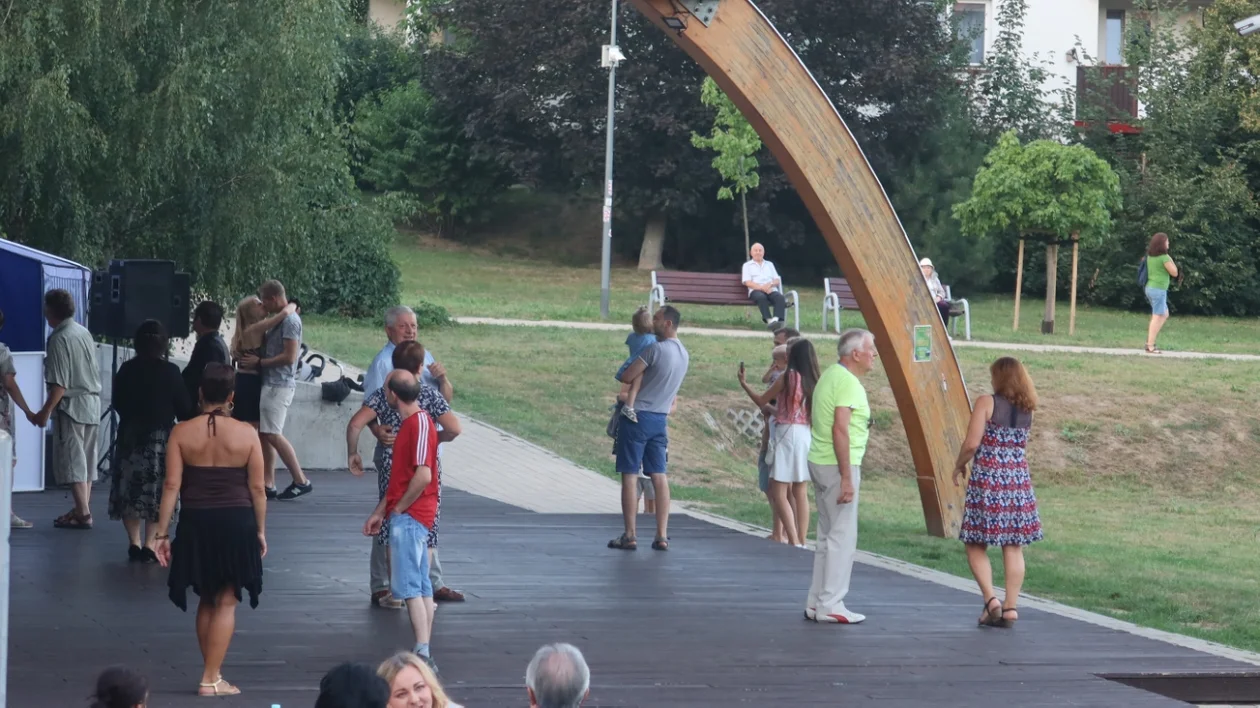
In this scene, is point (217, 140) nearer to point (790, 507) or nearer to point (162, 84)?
point (162, 84)

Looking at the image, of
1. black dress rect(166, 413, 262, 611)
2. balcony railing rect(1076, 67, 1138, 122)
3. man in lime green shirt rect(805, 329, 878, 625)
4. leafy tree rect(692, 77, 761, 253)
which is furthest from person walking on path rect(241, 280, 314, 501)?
balcony railing rect(1076, 67, 1138, 122)

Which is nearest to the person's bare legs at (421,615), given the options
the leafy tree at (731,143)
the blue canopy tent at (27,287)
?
the blue canopy tent at (27,287)

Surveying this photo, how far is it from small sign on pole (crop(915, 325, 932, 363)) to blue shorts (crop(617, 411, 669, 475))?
2.82 meters

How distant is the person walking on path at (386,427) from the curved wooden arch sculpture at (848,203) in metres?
3.77

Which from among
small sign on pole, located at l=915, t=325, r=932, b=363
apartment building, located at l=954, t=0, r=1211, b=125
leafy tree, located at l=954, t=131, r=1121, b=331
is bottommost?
small sign on pole, located at l=915, t=325, r=932, b=363

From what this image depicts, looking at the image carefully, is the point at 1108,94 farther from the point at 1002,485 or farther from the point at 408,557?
the point at 408,557

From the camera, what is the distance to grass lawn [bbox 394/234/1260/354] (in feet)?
91.9

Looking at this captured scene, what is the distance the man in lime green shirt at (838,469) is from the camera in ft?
31.4

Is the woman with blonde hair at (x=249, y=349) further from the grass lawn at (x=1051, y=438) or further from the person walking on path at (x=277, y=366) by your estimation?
the grass lawn at (x=1051, y=438)

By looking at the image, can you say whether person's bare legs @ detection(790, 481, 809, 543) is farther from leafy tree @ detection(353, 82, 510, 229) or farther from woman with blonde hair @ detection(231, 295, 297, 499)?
leafy tree @ detection(353, 82, 510, 229)

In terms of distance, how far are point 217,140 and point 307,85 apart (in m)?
1.13

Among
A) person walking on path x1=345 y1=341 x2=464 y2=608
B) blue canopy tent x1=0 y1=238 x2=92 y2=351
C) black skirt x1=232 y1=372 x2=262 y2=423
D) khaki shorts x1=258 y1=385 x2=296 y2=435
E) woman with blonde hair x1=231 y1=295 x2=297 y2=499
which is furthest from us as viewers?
blue canopy tent x1=0 y1=238 x2=92 y2=351

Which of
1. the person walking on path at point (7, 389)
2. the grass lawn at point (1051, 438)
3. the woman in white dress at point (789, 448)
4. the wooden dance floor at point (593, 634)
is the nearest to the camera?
the wooden dance floor at point (593, 634)

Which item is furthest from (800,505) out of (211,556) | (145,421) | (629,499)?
(211,556)
